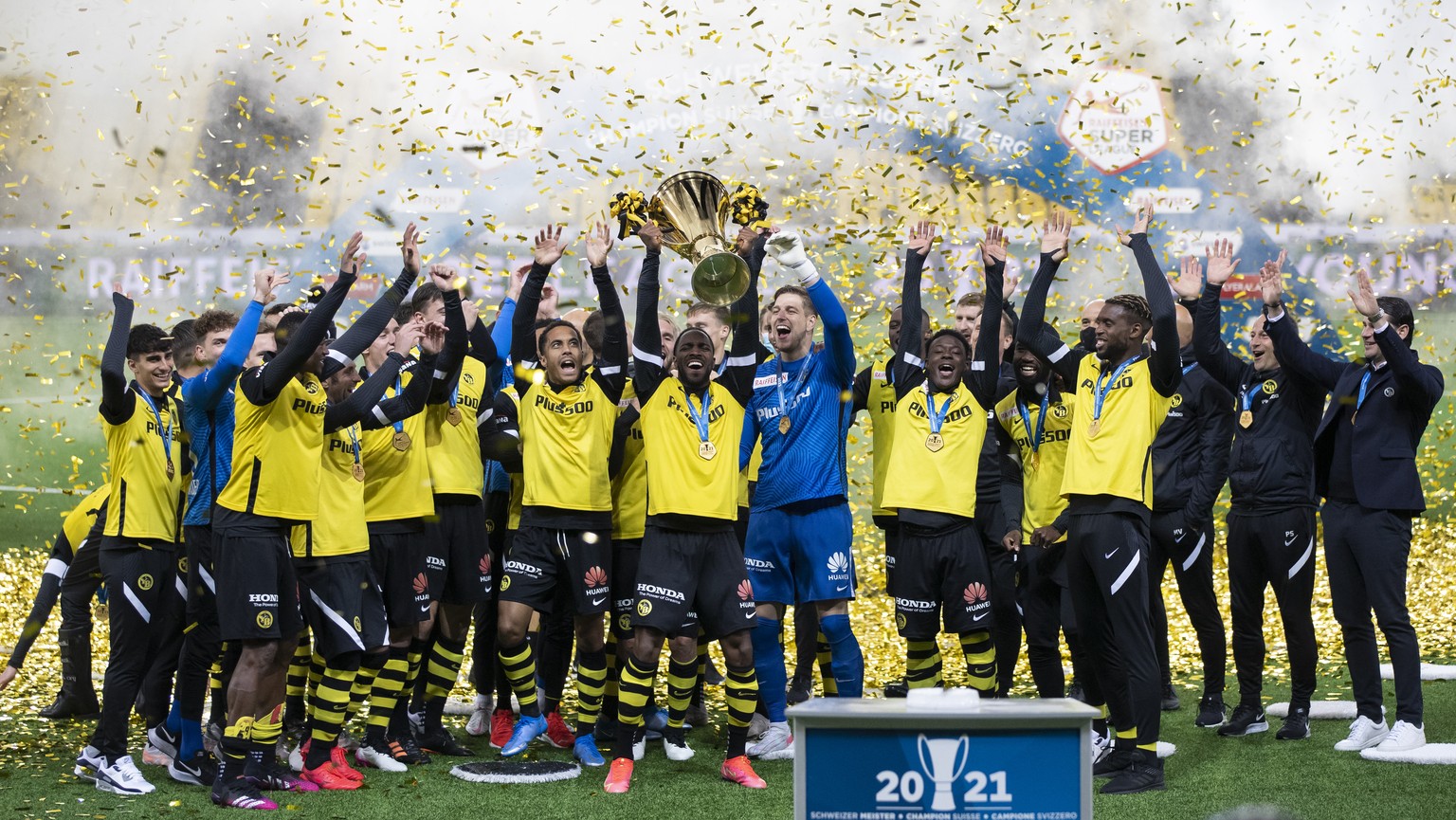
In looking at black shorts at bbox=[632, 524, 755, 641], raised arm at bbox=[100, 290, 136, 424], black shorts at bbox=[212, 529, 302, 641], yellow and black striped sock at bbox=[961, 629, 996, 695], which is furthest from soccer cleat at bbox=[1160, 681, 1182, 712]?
raised arm at bbox=[100, 290, 136, 424]

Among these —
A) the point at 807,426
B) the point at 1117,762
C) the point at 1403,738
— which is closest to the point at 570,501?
the point at 807,426

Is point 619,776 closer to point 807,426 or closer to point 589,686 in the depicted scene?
point 589,686

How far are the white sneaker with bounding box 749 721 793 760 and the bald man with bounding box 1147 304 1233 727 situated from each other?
1.93 m

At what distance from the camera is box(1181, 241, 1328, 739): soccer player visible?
661cm

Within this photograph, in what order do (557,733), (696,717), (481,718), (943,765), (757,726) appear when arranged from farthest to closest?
(696,717) < (481,718) < (757,726) < (557,733) < (943,765)

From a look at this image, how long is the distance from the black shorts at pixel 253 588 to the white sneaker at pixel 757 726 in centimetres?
227

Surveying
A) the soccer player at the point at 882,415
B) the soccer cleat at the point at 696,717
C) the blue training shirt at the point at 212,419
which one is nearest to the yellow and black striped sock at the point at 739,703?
the soccer player at the point at 882,415

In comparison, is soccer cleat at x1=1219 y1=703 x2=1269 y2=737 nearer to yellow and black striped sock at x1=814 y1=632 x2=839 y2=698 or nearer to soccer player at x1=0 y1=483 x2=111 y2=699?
yellow and black striped sock at x1=814 y1=632 x2=839 y2=698

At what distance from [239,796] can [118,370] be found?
5.76 ft

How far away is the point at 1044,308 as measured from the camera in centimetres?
588

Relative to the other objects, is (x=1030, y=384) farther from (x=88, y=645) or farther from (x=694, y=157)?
(x=694, y=157)

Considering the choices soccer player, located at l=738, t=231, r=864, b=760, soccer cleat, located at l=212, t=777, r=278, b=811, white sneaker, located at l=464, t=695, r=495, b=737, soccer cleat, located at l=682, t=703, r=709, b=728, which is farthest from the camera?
soccer cleat, located at l=682, t=703, r=709, b=728

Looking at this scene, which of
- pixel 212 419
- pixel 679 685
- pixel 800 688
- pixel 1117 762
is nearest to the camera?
pixel 1117 762

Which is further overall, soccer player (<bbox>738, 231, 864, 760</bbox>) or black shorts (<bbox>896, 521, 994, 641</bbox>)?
soccer player (<bbox>738, 231, 864, 760</bbox>)
